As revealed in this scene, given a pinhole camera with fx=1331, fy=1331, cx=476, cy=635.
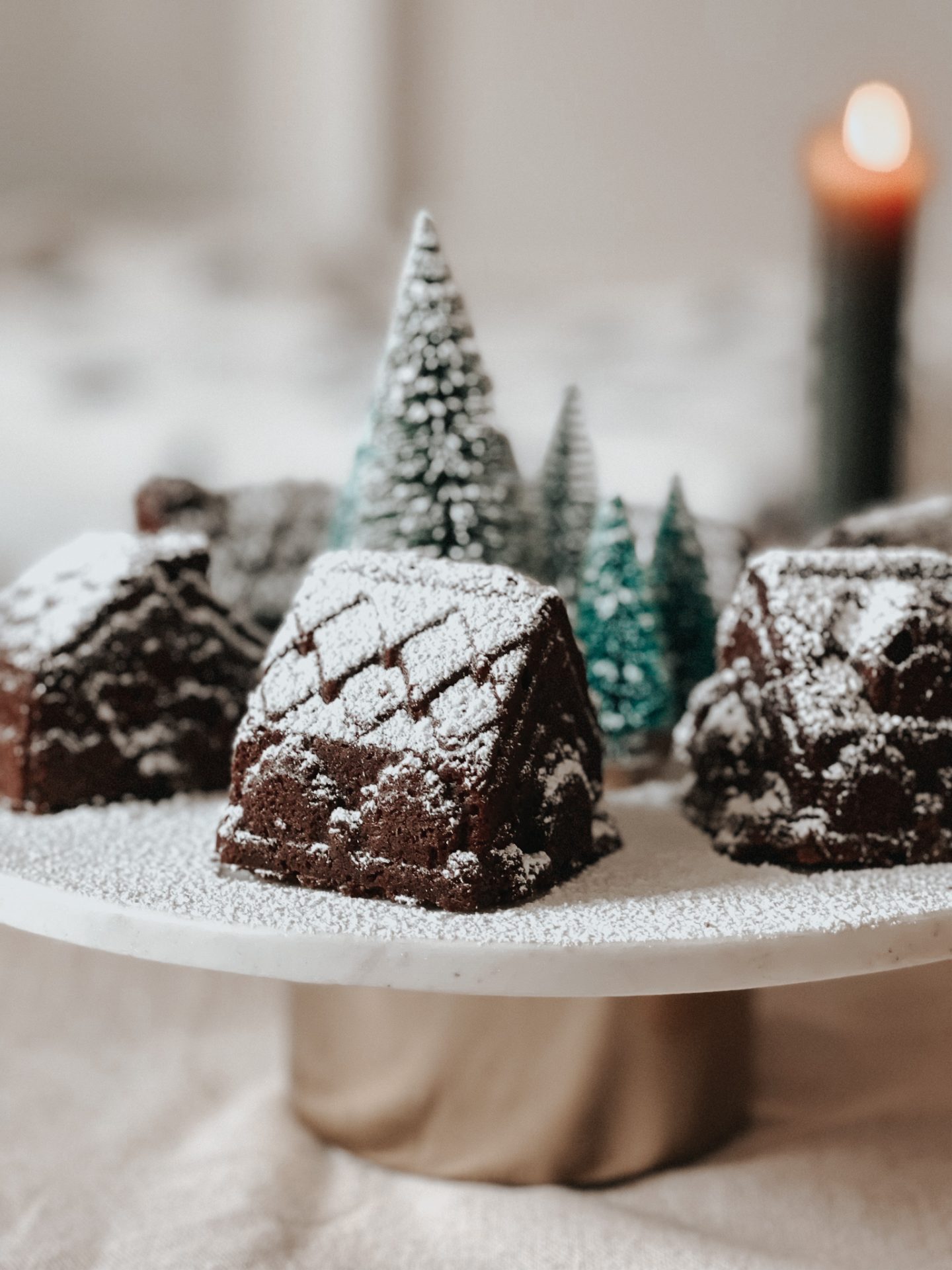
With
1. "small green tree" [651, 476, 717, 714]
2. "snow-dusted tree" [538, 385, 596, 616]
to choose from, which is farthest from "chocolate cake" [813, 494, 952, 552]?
"snow-dusted tree" [538, 385, 596, 616]

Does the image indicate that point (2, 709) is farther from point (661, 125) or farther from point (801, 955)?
point (661, 125)

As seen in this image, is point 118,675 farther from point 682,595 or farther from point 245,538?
point 682,595

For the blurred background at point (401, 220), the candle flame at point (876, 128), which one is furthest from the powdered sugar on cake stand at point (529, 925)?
the blurred background at point (401, 220)

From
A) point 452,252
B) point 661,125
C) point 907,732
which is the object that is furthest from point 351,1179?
point 661,125

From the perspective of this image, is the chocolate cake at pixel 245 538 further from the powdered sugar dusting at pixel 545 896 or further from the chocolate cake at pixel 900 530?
the chocolate cake at pixel 900 530

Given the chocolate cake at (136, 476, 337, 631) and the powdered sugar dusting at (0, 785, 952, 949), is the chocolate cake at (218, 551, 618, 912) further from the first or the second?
the chocolate cake at (136, 476, 337, 631)

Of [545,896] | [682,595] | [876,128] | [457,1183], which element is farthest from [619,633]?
[876,128]
